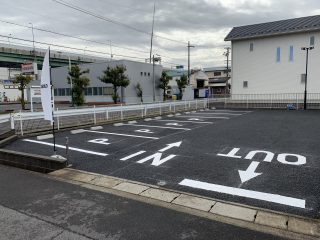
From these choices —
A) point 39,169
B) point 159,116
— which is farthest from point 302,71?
point 39,169

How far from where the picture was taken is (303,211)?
13.8 feet

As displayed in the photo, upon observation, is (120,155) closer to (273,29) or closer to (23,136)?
(23,136)

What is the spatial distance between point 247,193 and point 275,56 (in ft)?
81.3

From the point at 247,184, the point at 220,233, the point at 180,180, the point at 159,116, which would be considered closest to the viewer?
the point at 220,233

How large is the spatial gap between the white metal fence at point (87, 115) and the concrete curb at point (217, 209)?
253 inches

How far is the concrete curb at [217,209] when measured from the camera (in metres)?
3.71

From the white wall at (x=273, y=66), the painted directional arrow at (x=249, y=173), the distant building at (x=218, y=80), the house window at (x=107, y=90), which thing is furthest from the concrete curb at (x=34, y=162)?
the distant building at (x=218, y=80)

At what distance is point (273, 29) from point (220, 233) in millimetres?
27034

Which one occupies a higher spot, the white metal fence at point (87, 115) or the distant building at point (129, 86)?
the distant building at point (129, 86)

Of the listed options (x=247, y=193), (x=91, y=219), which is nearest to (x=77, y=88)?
(x=91, y=219)

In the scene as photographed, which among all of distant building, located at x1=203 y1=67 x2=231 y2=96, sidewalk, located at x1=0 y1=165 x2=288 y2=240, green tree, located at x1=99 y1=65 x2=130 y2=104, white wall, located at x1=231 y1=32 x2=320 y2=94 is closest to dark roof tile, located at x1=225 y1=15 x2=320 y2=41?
white wall, located at x1=231 y1=32 x2=320 y2=94

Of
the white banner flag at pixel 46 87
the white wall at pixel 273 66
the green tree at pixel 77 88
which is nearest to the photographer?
the white banner flag at pixel 46 87

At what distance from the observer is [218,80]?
65.2 meters

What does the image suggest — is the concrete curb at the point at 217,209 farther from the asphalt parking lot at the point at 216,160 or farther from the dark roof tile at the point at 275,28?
the dark roof tile at the point at 275,28
